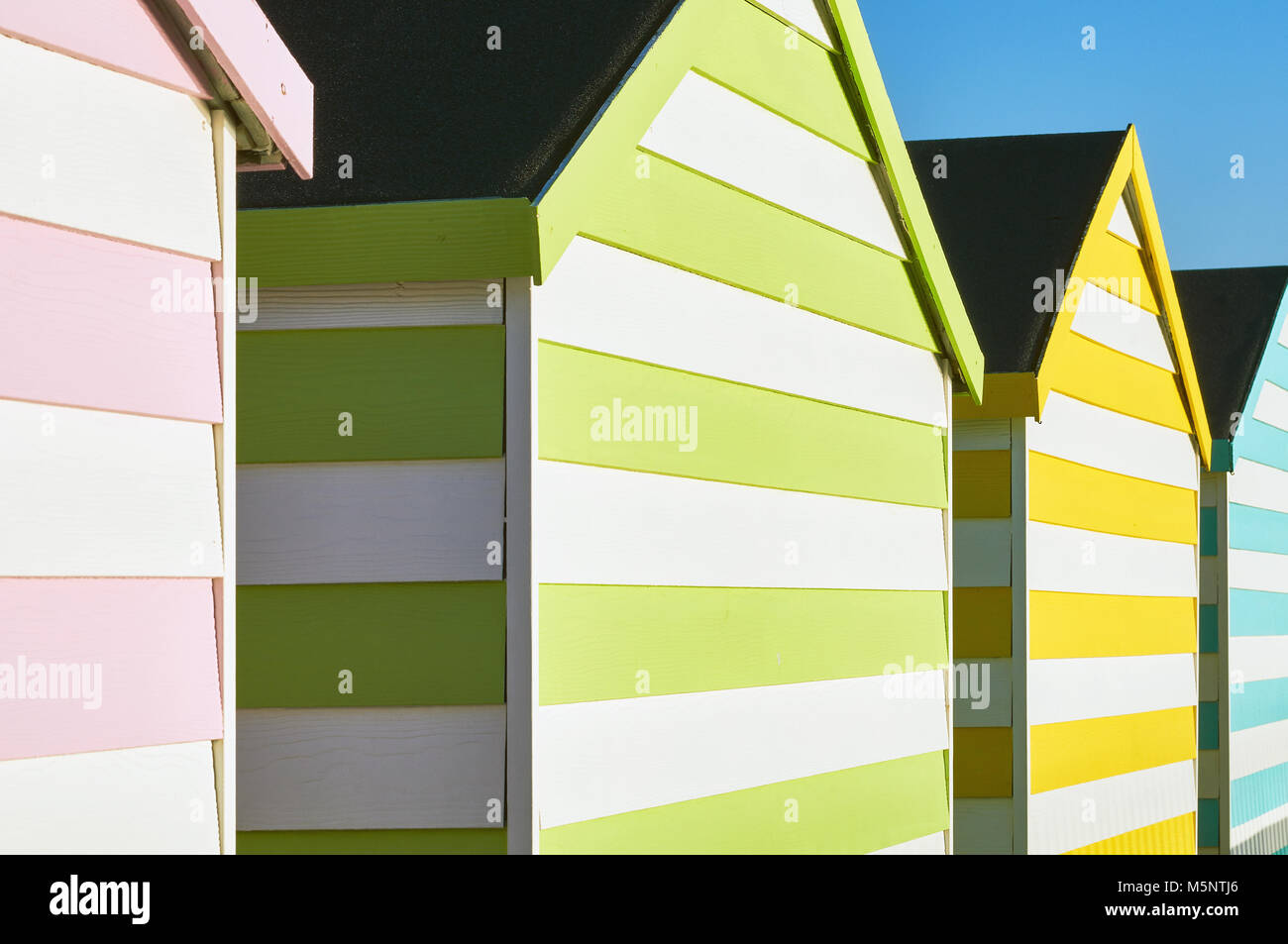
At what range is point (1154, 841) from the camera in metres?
7.75

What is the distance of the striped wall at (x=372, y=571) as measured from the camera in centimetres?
337

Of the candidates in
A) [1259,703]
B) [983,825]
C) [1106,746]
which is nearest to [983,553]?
[983,825]

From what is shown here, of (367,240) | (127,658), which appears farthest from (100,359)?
(367,240)

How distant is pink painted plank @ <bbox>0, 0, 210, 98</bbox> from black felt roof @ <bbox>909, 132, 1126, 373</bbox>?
4.25 metres

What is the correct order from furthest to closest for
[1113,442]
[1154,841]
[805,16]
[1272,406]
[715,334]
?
[1272,406] → [1154,841] → [1113,442] → [805,16] → [715,334]

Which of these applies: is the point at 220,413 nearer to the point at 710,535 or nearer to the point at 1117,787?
the point at 710,535

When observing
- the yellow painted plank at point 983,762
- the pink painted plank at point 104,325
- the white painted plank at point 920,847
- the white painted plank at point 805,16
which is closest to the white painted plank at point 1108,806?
the yellow painted plank at point 983,762

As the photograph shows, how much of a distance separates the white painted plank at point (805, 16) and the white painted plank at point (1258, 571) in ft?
18.3

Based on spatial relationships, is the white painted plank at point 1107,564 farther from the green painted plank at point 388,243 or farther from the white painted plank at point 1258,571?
the green painted plank at point 388,243

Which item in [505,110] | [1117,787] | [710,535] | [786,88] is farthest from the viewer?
[1117,787]

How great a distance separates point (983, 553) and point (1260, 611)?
4395 millimetres

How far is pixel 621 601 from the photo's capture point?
12.1 feet

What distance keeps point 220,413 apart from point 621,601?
1217 mm

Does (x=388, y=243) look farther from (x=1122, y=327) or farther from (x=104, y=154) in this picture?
(x=1122, y=327)
